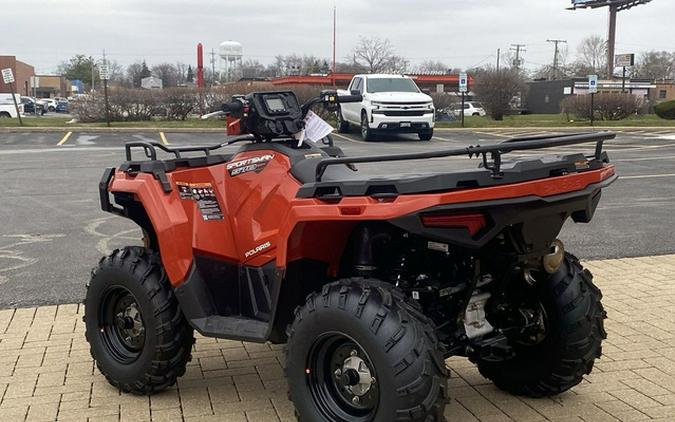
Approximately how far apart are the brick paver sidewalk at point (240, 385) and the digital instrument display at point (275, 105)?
1590 mm

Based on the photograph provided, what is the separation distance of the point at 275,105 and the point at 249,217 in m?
0.63

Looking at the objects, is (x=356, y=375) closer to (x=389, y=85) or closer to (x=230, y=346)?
Answer: (x=230, y=346)

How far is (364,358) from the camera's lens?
9.86 feet

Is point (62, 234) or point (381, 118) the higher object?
point (381, 118)

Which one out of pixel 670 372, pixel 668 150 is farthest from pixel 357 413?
pixel 668 150

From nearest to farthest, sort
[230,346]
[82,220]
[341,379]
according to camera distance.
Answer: [341,379] < [230,346] < [82,220]

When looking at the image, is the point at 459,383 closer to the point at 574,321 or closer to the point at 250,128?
the point at 574,321

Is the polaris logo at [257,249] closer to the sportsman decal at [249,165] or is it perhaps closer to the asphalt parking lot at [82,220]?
the sportsman decal at [249,165]

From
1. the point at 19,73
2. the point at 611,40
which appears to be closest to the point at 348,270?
the point at 611,40

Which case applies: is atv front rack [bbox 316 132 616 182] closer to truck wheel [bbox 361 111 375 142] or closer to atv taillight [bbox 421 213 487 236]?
atv taillight [bbox 421 213 487 236]

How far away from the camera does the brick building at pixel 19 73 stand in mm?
86600

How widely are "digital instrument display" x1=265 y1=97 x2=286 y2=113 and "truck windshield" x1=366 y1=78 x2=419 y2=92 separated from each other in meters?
19.6

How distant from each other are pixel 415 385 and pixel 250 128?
169 cm

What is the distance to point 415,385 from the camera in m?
2.80
